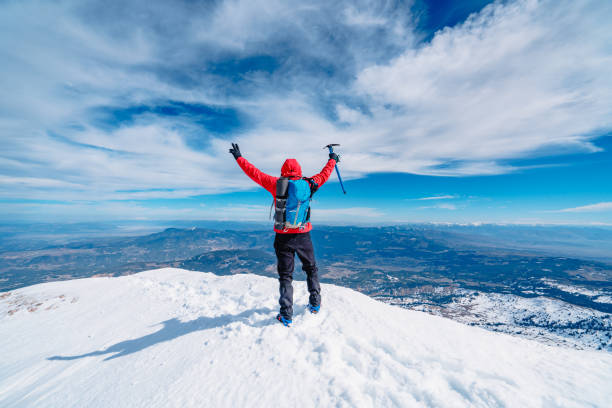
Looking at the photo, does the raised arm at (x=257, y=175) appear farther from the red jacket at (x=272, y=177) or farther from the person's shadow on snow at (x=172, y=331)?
the person's shadow on snow at (x=172, y=331)

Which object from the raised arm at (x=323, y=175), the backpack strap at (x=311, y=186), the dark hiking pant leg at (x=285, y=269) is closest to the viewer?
the dark hiking pant leg at (x=285, y=269)

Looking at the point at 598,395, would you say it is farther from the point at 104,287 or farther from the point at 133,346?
the point at 104,287

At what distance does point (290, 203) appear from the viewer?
6.45 metres

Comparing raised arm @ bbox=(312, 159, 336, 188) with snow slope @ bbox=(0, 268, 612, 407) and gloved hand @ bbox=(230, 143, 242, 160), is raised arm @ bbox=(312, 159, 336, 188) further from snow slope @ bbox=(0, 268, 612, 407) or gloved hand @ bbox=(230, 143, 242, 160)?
snow slope @ bbox=(0, 268, 612, 407)

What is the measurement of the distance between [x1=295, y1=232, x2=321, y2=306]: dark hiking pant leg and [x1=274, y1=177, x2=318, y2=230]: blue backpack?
0.51m

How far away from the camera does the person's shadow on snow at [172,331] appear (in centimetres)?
598

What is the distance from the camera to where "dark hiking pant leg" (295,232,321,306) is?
6.53 meters

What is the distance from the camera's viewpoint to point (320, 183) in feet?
23.4

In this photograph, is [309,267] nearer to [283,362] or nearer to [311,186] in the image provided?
[311,186]

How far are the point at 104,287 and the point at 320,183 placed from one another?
41.2 ft

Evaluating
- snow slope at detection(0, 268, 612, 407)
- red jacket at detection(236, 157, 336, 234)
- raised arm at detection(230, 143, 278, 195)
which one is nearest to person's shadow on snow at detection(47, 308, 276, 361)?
snow slope at detection(0, 268, 612, 407)

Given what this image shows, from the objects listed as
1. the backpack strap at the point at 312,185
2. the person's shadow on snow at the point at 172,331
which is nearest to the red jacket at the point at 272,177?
the backpack strap at the point at 312,185

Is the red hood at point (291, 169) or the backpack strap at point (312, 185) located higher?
the red hood at point (291, 169)

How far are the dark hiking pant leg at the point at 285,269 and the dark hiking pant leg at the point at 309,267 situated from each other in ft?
0.98
